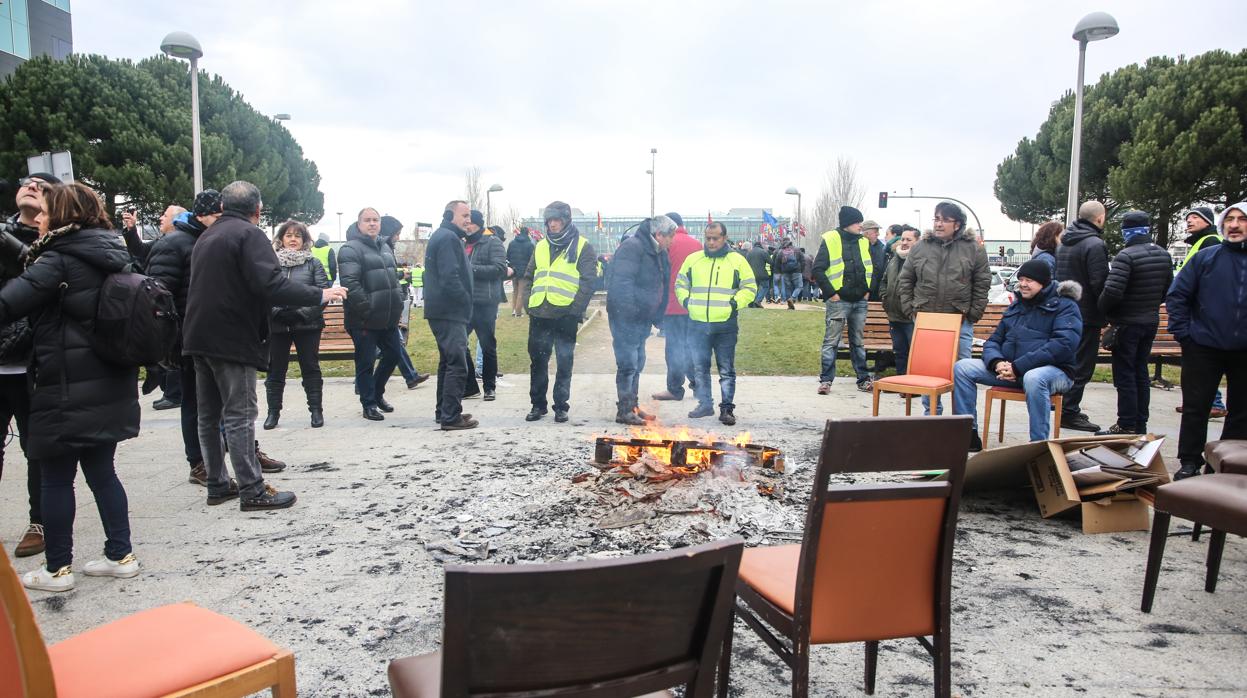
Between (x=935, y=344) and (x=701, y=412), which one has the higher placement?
(x=935, y=344)

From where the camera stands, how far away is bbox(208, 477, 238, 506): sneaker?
15.9 feet

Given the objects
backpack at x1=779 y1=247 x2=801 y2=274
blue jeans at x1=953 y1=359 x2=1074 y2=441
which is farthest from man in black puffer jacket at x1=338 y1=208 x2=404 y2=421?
backpack at x1=779 y1=247 x2=801 y2=274

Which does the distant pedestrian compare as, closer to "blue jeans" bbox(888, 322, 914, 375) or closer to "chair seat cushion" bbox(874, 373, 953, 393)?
"chair seat cushion" bbox(874, 373, 953, 393)

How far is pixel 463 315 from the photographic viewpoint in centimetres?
692

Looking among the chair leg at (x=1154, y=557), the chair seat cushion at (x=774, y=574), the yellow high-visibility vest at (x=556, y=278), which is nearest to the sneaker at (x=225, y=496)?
the yellow high-visibility vest at (x=556, y=278)

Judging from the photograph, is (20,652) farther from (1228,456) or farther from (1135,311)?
(1135,311)

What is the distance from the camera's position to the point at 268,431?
23.1 ft

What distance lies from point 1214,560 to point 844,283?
5.77 meters

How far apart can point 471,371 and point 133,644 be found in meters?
7.38

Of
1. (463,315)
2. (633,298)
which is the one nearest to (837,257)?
(633,298)

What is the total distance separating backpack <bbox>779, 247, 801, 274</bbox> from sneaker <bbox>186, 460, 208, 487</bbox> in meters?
18.8

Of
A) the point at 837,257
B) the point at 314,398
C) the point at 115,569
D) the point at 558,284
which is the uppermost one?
the point at 837,257

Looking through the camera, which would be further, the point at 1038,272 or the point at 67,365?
the point at 1038,272

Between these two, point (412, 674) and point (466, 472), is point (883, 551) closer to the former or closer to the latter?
point (412, 674)
